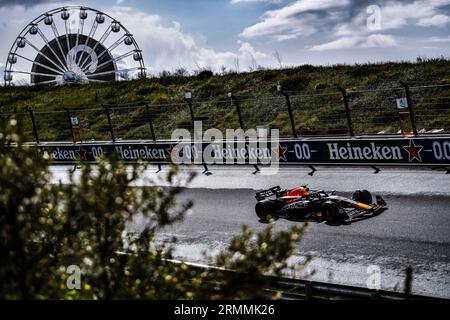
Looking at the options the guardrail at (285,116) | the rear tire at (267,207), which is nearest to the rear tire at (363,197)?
the rear tire at (267,207)

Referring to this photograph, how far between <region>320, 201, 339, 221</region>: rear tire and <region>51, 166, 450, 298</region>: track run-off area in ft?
0.63

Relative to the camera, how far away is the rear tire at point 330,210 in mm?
12305

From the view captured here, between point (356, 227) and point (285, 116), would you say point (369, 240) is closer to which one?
point (356, 227)

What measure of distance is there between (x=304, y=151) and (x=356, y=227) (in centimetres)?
687

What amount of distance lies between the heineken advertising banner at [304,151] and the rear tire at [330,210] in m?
4.21

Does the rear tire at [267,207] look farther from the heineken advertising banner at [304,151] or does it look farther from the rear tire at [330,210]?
the heineken advertising banner at [304,151]

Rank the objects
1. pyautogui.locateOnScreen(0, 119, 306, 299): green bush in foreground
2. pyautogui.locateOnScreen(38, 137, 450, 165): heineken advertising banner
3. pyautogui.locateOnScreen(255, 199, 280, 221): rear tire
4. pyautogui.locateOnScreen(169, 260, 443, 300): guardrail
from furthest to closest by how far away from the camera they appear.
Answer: pyautogui.locateOnScreen(38, 137, 450, 165): heineken advertising banner → pyautogui.locateOnScreen(255, 199, 280, 221): rear tire → pyautogui.locateOnScreen(169, 260, 443, 300): guardrail → pyautogui.locateOnScreen(0, 119, 306, 299): green bush in foreground

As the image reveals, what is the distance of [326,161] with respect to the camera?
18.3m

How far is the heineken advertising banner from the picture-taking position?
53.4 feet

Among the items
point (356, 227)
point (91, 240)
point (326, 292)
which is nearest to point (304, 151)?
point (356, 227)

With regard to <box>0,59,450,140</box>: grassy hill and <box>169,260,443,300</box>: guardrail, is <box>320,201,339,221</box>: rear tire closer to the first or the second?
<box>169,260,443,300</box>: guardrail

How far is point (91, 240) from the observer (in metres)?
4.63

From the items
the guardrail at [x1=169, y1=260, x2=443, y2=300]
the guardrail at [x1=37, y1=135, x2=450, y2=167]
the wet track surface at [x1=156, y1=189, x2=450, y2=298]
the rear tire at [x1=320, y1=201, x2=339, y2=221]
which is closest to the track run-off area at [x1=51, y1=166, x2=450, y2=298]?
the wet track surface at [x1=156, y1=189, x2=450, y2=298]
